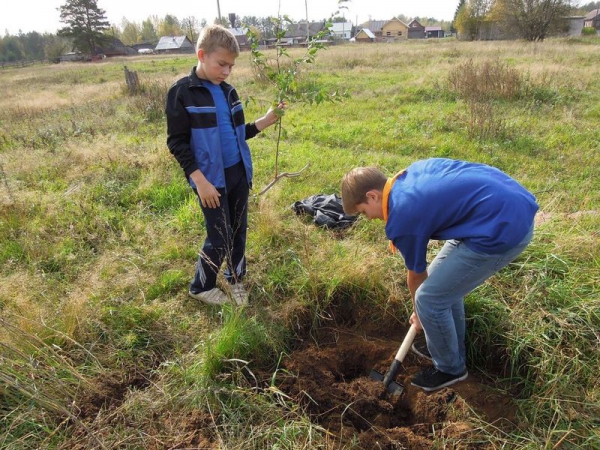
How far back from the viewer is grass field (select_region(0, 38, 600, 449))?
188cm

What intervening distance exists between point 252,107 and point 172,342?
791 cm

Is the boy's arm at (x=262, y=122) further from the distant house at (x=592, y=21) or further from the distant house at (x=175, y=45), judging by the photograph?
the distant house at (x=175, y=45)

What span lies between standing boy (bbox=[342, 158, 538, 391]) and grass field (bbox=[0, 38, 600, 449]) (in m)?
0.68

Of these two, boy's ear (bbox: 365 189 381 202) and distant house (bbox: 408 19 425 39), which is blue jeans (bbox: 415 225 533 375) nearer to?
boy's ear (bbox: 365 189 381 202)

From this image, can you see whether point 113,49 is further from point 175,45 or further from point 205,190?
point 205,190

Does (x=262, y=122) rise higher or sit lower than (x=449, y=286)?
higher

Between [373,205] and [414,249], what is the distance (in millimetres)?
288

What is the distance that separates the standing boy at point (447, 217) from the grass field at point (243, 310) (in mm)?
681

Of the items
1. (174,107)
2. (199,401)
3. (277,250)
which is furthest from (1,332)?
(277,250)

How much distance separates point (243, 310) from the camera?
2.55 m

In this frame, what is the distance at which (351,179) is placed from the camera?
181 cm

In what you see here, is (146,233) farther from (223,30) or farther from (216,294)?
(223,30)

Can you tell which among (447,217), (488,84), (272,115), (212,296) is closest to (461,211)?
(447,217)

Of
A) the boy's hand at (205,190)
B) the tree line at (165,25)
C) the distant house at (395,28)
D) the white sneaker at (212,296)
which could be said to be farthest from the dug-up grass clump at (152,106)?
the distant house at (395,28)
